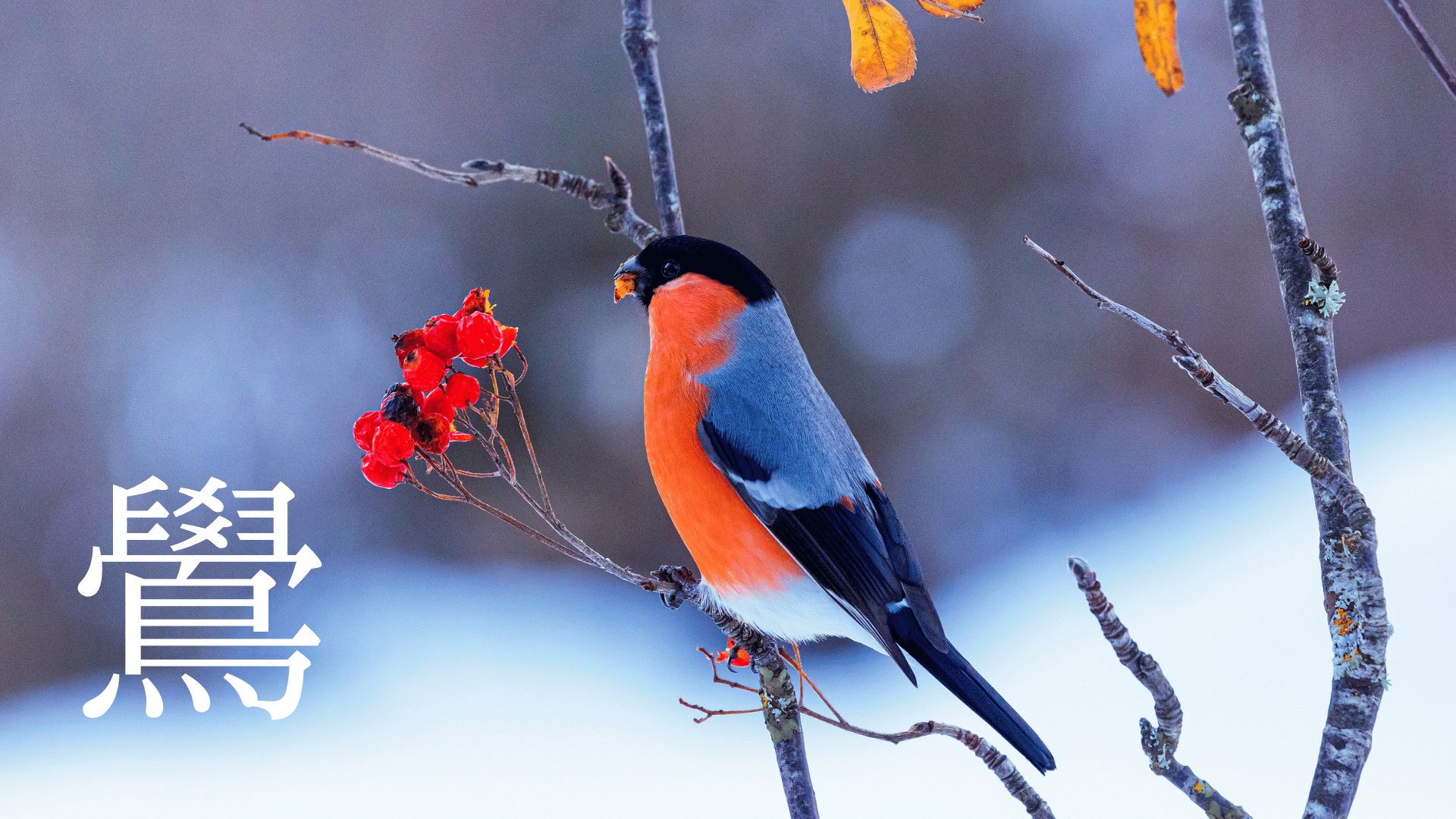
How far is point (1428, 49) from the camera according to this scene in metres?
0.36

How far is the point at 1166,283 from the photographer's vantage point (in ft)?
5.63

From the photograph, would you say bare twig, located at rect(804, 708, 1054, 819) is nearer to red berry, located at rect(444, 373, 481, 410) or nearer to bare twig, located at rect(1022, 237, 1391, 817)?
bare twig, located at rect(1022, 237, 1391, 817)

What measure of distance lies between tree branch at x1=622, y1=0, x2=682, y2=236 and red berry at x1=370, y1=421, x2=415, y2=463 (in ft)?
0.62

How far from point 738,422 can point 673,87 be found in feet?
3.36

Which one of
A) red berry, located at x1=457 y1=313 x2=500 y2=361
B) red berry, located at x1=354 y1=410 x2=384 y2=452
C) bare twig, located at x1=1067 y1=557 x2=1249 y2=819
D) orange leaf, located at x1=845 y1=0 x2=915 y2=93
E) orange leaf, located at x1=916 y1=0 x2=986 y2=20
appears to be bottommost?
bare twig, located at x1=1067 y1=557 x2=1249 y2=819

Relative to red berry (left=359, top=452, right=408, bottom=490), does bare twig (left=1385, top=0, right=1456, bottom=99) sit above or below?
below

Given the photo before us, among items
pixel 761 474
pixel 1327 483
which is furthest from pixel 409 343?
pixel 1327 483

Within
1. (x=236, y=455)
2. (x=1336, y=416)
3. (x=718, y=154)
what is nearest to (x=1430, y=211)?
(x=718, y=154)

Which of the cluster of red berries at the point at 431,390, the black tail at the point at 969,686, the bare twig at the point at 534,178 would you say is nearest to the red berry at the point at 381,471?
the cluster of red berries at the point at 431,390

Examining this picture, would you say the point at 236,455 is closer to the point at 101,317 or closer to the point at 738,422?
the point at 101,317

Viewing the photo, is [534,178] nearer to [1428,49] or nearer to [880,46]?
[880,46]

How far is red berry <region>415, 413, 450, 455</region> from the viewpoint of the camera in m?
0.54

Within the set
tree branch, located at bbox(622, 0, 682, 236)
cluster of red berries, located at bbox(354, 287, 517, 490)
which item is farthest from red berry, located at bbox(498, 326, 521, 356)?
tree branch, located at bbox(622, 0, 682, 236)

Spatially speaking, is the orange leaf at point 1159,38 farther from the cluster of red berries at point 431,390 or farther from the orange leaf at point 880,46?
the cluster of red berries at point 431,390
